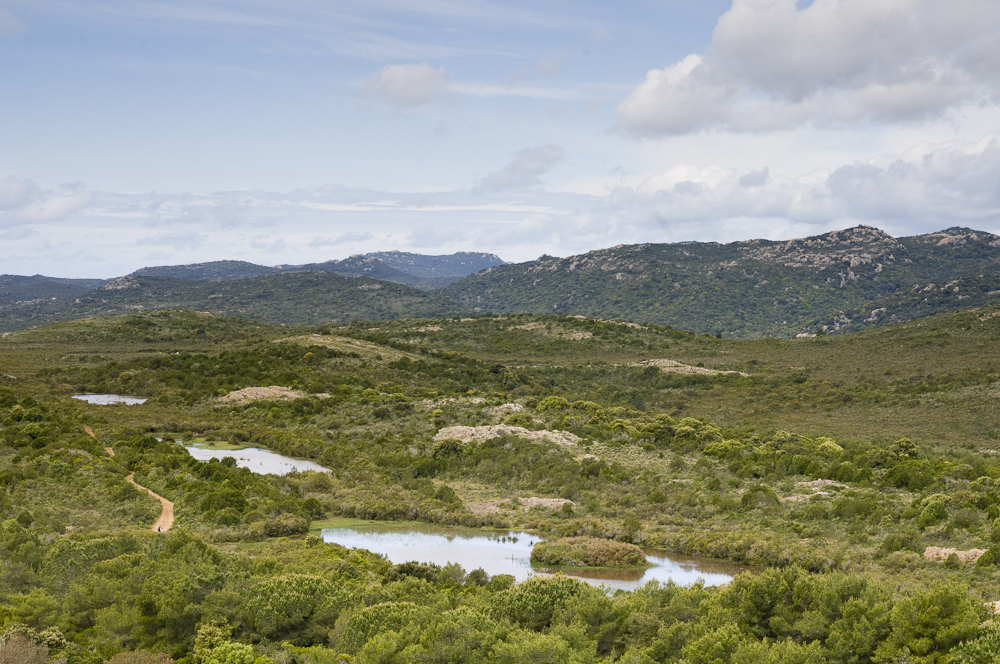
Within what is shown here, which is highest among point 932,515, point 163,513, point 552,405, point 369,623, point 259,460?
point 552,405

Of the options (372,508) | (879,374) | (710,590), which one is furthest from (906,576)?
(879,374)

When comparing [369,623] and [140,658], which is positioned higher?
[369,623]

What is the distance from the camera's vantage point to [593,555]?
19938mm

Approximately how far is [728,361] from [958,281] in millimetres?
106247

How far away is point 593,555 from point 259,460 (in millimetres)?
19583

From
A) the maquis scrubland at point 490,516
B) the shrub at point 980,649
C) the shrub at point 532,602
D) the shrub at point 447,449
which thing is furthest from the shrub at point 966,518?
the shrub at point 447,449

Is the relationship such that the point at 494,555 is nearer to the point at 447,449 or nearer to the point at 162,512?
the point at 162,512

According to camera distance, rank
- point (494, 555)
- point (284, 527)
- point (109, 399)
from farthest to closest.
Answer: point (109, 399)
point (284, 527)
point (494, 555)

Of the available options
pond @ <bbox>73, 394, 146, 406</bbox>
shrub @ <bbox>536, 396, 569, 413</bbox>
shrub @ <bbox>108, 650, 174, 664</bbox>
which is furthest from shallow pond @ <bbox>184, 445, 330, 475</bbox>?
shrub @ <bbox>108, 650, 174, 664</bbox>

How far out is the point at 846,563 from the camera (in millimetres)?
18094

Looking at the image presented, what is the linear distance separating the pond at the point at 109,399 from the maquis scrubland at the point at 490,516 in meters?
1.80

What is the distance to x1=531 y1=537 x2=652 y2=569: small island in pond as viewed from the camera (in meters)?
19.8

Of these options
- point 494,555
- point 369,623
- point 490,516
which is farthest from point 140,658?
point 490,516

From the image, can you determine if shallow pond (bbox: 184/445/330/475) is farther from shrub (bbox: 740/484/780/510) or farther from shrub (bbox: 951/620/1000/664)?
shrub (bbox: 951/620/1000/664)
